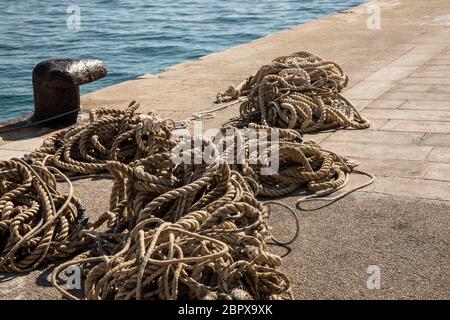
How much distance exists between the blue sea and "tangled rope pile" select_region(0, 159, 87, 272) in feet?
32.4

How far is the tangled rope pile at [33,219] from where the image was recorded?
3996 mm

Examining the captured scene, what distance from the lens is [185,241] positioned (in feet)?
11.4

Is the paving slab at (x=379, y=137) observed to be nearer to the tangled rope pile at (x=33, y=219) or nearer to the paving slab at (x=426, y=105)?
the paving slab at (x=426, y=105)

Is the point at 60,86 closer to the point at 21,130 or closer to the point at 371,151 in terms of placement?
the point at 21,130

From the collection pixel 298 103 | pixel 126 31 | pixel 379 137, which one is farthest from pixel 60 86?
pixel 126 31

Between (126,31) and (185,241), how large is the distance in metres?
20.7

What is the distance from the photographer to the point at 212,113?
24.3 feet

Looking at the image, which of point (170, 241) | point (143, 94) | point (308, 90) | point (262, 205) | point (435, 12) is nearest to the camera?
point (170, 241)

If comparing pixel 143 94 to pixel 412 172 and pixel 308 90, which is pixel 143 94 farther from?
pixel 412 172

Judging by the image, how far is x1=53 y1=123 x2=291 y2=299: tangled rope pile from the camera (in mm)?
3281

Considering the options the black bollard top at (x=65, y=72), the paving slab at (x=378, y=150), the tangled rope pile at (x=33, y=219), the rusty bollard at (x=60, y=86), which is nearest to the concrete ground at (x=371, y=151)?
the paving slab at (x=378, y=150)

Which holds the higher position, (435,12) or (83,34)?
(435,12)

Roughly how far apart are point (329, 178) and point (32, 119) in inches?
130
